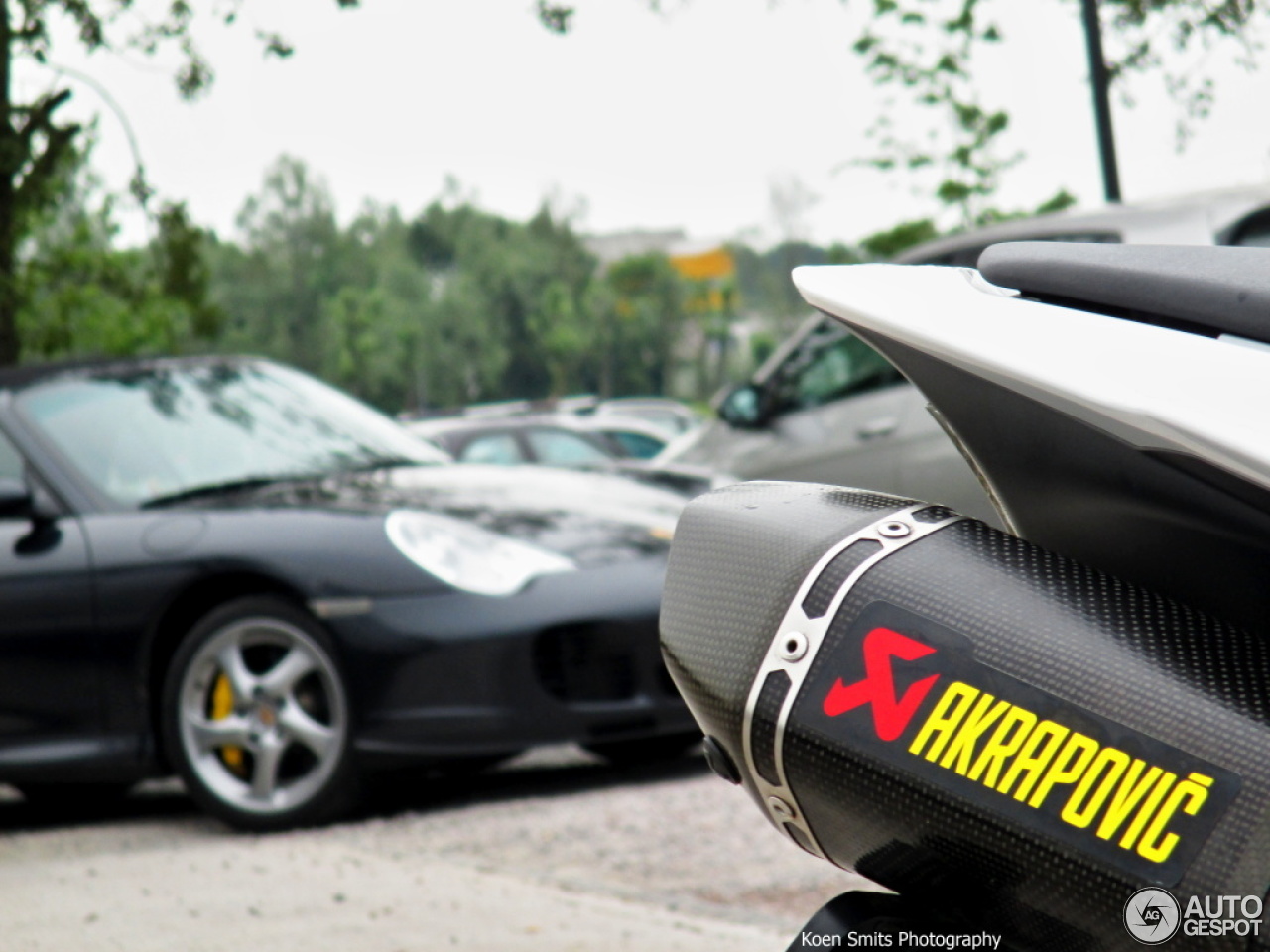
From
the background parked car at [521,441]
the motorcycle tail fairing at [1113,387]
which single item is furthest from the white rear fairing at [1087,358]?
the background parked car at [521,441]

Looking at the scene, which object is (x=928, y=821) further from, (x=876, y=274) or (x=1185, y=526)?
(x=876, y=274)

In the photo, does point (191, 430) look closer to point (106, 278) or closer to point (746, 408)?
point (746, 408)

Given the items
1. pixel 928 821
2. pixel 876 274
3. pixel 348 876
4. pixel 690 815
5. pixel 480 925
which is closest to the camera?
pixel 928 821

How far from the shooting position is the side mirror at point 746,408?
23.7 ft

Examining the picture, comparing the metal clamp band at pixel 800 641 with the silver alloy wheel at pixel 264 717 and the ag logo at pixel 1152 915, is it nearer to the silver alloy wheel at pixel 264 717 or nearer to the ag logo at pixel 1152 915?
the ag logo at pixel 1152 915

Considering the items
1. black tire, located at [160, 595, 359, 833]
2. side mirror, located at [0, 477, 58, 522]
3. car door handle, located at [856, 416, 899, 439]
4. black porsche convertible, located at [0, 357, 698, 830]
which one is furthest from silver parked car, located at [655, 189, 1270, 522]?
side mirror, located at [0, 477, 58, 522]

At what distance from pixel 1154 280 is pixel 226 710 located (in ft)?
12.0

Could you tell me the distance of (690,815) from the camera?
14.2ft

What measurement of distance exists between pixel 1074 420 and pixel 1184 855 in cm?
37

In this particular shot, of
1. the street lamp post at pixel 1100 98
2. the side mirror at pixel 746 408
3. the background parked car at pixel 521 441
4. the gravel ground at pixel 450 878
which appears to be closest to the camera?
the gravel ground at pixel 450 878

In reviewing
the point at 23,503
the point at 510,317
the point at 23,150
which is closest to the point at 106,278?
the point at 23,150

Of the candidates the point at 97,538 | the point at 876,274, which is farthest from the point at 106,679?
the point at 876,274

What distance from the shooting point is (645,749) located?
5207 mm

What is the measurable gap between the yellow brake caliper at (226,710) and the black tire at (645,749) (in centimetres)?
112
